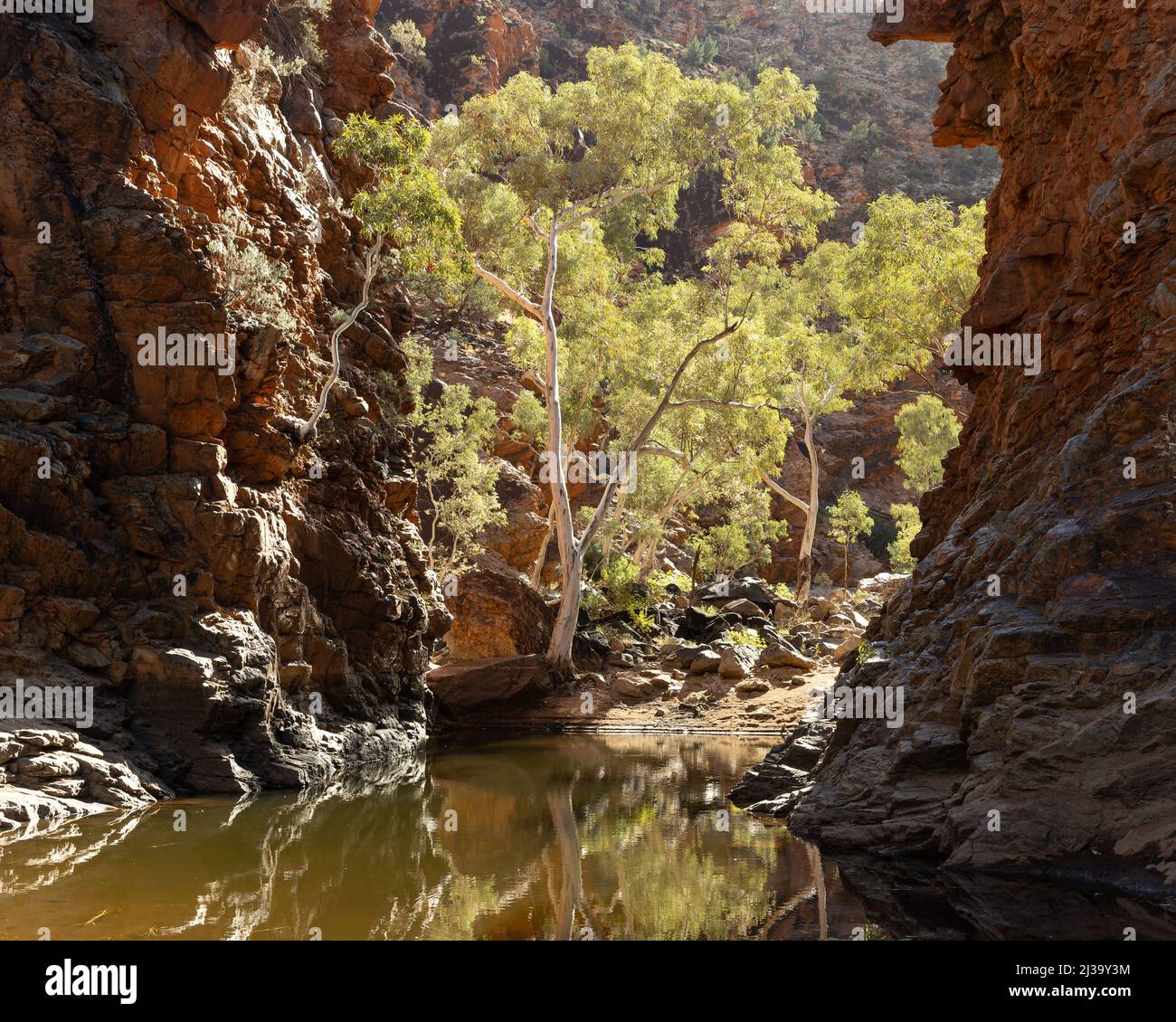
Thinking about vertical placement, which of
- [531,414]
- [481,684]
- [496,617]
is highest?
[531,414]

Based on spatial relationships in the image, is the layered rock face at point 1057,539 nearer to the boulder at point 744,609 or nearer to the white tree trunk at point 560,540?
the white tree trunk at point 560,540

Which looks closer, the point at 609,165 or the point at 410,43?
the point at 609,165

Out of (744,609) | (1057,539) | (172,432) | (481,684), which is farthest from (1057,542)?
(744,609)

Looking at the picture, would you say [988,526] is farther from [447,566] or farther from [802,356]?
[802,356]

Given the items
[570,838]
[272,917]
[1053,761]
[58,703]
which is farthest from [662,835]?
[58,703]

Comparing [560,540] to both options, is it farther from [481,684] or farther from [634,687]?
[481,684]

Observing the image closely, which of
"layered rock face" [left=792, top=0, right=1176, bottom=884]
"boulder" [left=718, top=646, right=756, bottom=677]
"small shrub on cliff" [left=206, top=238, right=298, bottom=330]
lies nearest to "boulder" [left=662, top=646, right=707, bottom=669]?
"boulder" [left=718, top=646, right=756, bottom=677]

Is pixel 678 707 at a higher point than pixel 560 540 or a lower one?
lower

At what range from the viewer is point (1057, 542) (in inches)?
345

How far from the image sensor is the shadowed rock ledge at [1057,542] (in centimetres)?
753

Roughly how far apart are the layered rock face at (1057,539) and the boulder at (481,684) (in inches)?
428

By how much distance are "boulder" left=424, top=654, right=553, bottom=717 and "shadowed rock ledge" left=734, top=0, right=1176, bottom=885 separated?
10.6m

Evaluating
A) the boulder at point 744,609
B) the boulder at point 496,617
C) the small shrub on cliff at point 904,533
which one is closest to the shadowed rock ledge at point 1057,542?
the boulder at point 496,617

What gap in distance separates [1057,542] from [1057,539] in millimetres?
30
